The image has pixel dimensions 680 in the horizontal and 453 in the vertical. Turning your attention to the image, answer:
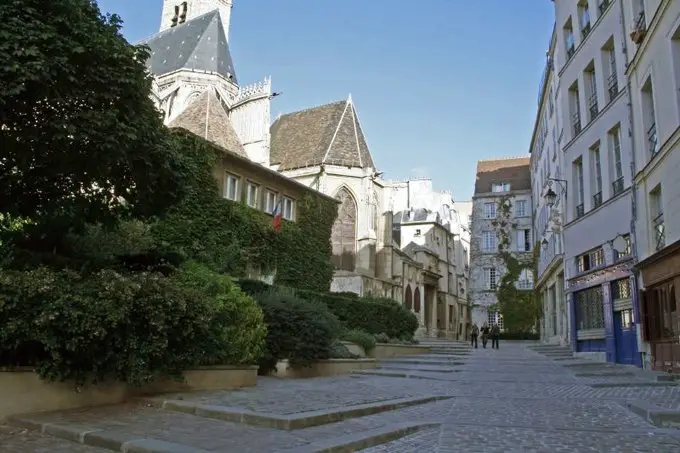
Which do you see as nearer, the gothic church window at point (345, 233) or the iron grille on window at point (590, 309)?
the iron grille on window at point (590, 309)

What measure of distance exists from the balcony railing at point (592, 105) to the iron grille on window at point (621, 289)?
572cm

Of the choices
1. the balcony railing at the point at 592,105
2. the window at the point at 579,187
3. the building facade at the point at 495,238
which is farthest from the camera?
the building facade at the point at 495,238

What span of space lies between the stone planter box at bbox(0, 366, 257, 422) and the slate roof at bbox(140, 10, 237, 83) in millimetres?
45268

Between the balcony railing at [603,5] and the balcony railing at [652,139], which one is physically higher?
the balcony railing at [603,5]

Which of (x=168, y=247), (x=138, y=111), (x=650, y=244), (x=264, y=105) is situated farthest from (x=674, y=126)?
(x=264, y=105)

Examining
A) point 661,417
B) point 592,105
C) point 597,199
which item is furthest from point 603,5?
point 661,417

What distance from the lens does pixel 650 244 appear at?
46.6ft

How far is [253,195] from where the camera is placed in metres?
24.1

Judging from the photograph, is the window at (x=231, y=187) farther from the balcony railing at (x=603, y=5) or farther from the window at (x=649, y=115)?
the window at (x=649, y=115)

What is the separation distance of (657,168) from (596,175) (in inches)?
216

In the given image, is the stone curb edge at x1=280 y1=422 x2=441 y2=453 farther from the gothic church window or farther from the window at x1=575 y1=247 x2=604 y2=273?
the gothic church window

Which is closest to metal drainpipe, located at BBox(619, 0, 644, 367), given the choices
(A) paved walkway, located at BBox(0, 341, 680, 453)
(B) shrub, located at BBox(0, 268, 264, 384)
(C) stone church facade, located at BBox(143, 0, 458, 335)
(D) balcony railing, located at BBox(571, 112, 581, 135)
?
(A) paved walkway, located at BBox(0, 341, 680, 453)

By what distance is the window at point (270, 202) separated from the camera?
976 inches

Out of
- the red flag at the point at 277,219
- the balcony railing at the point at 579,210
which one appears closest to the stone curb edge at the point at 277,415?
the balcony railing at the point at 579,210
